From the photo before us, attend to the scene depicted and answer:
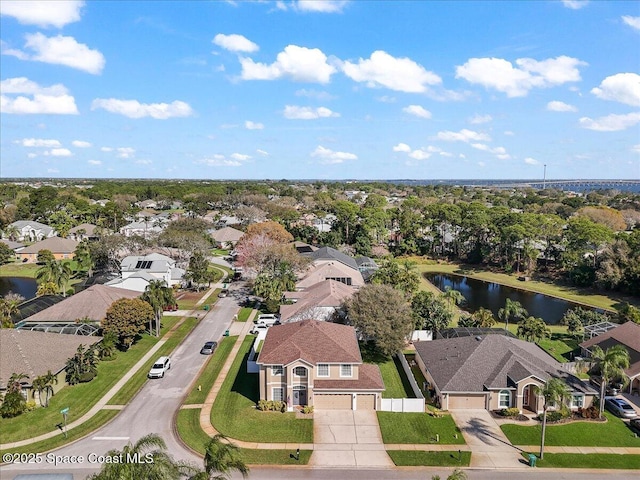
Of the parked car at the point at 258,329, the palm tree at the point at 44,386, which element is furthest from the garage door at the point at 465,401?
the palm tree at the point at 44,386

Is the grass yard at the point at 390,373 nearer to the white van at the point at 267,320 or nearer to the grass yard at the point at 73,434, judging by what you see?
the white van at the point at 267,320

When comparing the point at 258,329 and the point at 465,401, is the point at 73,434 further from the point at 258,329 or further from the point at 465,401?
the point at 465,401

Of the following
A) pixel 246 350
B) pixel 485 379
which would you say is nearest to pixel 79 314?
pixel 246 350

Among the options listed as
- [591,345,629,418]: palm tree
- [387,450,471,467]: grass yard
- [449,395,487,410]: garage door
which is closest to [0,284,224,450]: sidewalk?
[387,450,471,467]: grass yard

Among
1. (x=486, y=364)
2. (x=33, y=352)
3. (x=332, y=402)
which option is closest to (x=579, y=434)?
(x=486, y=364)

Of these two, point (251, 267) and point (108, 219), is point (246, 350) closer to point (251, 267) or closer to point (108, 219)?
point (251, 267)
